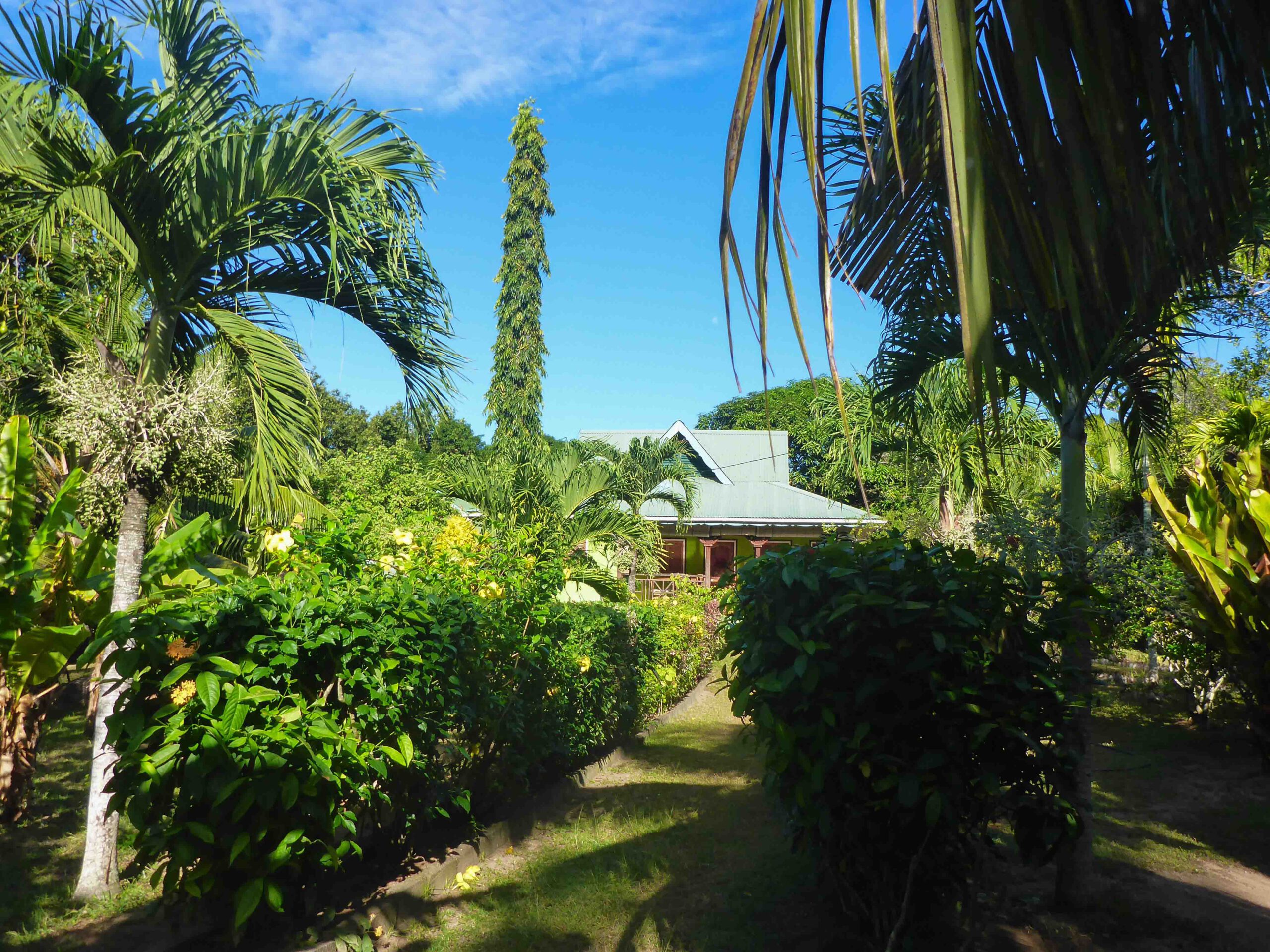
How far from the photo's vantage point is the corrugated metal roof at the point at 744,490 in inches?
855

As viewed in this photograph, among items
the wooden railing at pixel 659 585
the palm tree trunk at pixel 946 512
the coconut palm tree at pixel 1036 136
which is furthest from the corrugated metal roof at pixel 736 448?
the coconut palm tree at pixel 1036 136

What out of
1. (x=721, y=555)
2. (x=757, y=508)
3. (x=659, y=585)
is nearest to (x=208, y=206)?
(x=659, y=585)

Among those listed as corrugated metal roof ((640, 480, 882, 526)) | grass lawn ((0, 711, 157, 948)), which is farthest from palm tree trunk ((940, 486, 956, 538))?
grass lawn ((0, 711, 157, 948))

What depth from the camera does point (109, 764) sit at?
179 inches

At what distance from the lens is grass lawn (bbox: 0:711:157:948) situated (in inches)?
166

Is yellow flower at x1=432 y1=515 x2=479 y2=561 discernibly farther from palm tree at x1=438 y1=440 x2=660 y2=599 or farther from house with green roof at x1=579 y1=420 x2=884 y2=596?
house with green roof at x1=579 y1=420 x2=884 y2=596

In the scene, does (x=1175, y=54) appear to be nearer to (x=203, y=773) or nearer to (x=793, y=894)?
(x=203, y=773)

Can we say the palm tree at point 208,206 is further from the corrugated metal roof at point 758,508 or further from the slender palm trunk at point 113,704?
the corrugated metal roof at point 758,508

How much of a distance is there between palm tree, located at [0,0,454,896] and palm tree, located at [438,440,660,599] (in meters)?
5.65

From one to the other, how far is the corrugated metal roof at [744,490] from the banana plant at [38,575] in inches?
629

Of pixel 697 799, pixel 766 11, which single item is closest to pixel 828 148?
pixel 766 11

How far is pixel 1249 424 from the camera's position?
23.7ft

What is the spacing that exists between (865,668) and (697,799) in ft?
12.4

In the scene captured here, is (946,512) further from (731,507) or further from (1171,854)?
(731,507)
